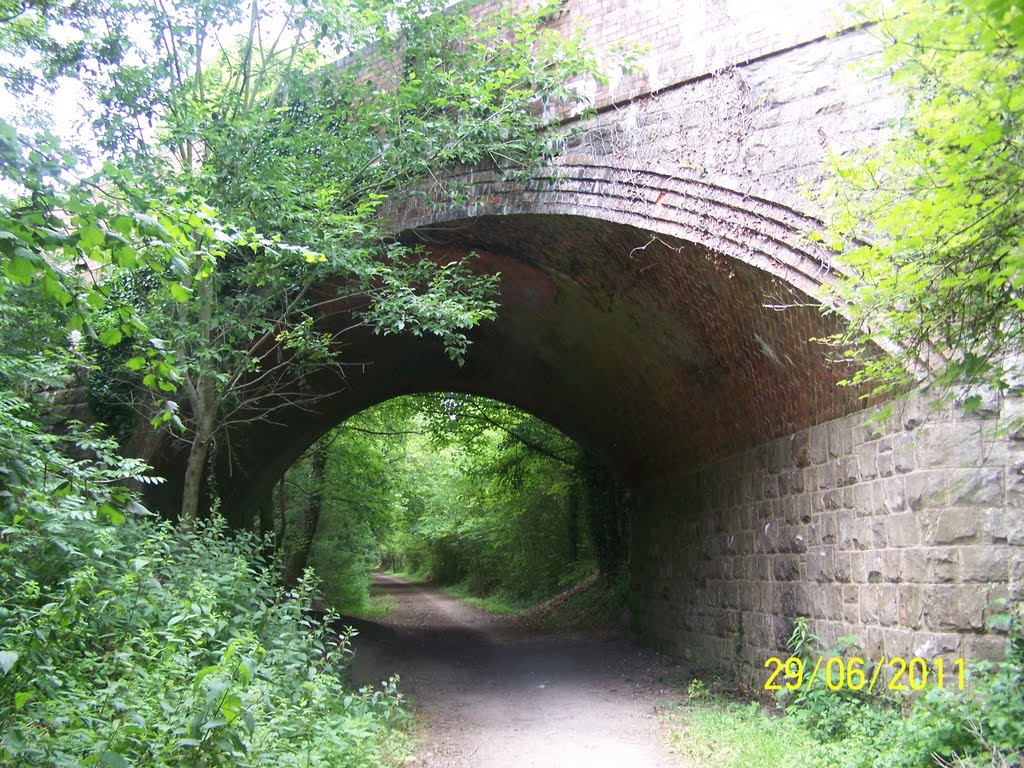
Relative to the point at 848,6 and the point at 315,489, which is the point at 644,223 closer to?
the point at 848,6

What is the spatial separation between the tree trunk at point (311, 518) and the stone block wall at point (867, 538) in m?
10.4

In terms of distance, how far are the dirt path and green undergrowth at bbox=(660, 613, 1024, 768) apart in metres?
0.48

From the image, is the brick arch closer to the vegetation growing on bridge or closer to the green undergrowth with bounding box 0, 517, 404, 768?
the vegetation growing on bridge

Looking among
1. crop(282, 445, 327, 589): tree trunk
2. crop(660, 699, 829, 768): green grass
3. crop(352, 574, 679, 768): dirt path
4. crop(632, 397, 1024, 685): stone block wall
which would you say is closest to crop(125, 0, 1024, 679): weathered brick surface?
crop(632, 397, 1024, 685): stone block wall

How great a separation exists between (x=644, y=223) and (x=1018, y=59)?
429 centimetres

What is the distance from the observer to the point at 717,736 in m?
5.97

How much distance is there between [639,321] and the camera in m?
8.73

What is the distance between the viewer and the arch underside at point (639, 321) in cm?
659

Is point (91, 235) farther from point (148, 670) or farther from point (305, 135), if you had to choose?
point (305, 135)

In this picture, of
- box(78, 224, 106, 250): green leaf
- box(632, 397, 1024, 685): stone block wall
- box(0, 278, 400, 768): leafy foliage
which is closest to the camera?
box(78, 224, 106, 250): green leaf

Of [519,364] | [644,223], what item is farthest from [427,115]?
[519,364]

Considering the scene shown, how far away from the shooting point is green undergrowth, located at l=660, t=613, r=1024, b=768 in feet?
14.4
